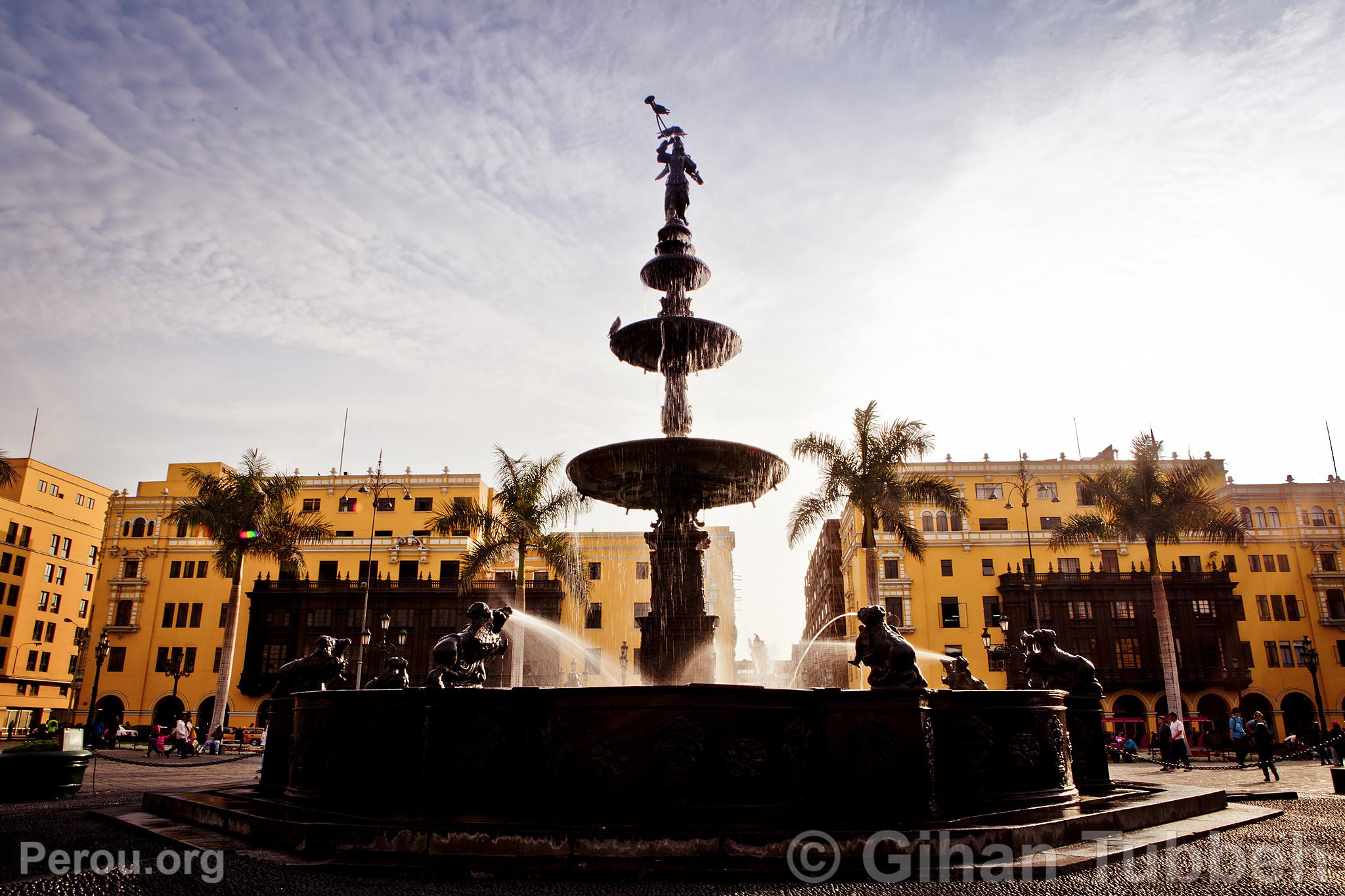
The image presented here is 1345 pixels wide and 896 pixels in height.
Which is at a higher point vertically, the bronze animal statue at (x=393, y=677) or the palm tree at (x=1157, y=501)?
the palm tree at (x=1157, y=501)

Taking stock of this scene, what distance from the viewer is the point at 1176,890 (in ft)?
18.7

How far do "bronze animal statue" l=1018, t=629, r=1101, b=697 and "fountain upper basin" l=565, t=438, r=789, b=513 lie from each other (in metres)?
4.18

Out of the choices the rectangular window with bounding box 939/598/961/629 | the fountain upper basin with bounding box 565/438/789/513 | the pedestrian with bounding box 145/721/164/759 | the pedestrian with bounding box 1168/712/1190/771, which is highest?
the rectangular window with bounding box 939/598/961/629

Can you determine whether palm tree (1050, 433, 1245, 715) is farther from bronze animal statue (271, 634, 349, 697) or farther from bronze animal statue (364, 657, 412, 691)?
bronze animal statue (271, 634, 349, 697)

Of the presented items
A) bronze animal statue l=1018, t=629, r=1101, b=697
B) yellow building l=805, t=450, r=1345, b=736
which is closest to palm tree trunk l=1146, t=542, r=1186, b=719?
yellow building l=805, t=450, r=1345, b=736

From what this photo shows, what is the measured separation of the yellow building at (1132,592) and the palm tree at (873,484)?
19018 mm

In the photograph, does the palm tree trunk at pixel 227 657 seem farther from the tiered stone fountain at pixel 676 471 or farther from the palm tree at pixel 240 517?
the tiered stone fountain at pixel 676 471

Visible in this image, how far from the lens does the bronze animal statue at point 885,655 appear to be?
7.55 metres

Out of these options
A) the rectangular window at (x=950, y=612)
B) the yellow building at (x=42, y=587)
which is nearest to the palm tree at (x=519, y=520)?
the rectangular window at (x=950, y=612)

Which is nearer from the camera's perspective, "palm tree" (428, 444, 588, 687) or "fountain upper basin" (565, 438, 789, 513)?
"fountain upper basin" (565, 438, 789, 513)

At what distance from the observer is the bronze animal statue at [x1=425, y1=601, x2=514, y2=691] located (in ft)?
26.9

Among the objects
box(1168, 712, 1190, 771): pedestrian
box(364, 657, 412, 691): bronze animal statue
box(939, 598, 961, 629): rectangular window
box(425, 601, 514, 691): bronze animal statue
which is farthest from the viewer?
box(939, 598, 961, 629): rectangular window

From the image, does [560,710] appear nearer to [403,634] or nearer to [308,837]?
[308,837]

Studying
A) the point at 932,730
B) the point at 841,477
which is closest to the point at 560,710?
the point at 932,730
